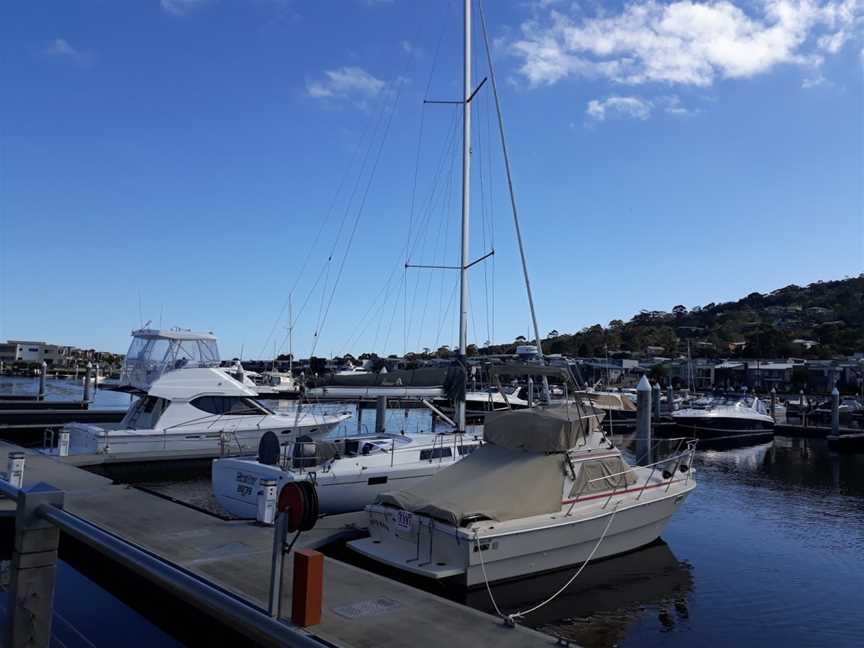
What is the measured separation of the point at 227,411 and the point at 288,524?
18.3 metres

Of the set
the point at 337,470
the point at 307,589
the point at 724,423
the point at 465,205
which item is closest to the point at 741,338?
the point at 724,423

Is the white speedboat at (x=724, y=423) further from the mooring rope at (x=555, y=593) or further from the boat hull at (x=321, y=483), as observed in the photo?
the mooring rope at (x=555, y=593)

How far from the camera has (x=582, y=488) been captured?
40.8 feet

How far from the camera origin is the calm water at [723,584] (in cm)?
1027

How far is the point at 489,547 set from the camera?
10594 mm

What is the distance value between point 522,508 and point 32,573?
9295 mm

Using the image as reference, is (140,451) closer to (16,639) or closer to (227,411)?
(227,411)

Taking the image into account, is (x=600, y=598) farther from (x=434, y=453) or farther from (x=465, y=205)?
(x=465, y=205)

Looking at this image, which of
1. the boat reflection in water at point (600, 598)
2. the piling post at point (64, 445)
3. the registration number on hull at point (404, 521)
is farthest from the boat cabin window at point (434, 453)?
the piling post at point (64, 445)

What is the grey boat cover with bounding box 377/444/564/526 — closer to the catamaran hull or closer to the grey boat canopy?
the grey boat canopy

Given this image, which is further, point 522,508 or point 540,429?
point 540,429

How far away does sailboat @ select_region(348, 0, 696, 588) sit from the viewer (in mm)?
10664

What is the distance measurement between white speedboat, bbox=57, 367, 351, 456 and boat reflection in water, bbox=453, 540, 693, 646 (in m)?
12.5

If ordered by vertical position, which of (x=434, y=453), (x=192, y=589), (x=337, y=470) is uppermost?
(x=192, y=589)
